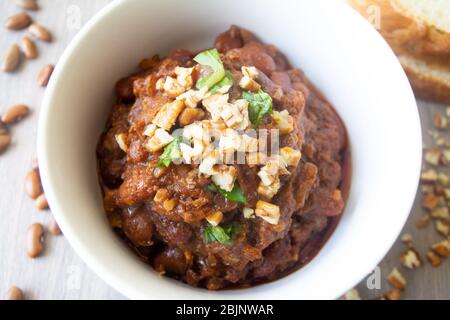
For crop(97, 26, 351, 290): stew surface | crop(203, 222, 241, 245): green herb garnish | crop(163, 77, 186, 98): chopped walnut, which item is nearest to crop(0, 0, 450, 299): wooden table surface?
crop(97, 26, 351, 290): stew surface

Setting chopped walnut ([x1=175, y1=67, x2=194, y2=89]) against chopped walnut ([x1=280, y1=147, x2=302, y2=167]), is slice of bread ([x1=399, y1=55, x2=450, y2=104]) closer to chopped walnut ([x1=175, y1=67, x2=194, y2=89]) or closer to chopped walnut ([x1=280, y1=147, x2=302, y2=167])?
chopped walnut ([x1=280, y1=147, x2=302, y2=167])

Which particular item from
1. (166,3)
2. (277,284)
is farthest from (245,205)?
(166,3)

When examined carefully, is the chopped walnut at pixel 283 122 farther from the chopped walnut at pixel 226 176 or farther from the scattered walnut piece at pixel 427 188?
the scattered walnut piece at pixel 427 188

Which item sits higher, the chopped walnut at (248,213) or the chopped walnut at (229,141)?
the chopped walnut at (229,141)

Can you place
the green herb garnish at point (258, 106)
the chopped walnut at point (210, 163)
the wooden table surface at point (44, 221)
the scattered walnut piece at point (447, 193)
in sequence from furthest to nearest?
1. the scattered walnut piece at point (447, 193)
2. the wooden table surface at point (44, 221)
3. the green herb garnish at point (258, 106)
4. the chopped walnut at point (210, 163)

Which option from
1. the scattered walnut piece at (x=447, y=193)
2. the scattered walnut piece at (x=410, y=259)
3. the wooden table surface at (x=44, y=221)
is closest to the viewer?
the wooden table surface at (x=44, y=221)

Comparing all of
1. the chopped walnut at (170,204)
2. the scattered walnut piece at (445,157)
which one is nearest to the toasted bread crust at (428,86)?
the scattered walnut piece at (445,157)

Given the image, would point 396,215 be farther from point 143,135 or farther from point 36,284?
point 36,284

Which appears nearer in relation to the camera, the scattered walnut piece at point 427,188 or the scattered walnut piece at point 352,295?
the scattered walnut piece at point 352,295
